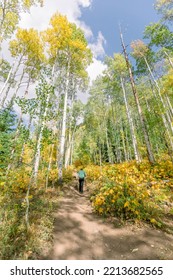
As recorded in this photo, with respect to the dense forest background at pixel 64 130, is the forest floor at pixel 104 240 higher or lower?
lower

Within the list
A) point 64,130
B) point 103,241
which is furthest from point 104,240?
point 64,130

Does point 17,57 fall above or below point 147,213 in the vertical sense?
above

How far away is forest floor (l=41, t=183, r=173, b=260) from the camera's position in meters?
3.49

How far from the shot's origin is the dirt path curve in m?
3.50

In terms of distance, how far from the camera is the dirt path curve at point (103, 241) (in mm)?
3497

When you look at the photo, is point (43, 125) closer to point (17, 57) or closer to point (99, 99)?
point (17, 57)

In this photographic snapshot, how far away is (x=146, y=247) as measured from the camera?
365 centimetres

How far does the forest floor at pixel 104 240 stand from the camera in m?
3.49

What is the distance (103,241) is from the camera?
13.5 feet

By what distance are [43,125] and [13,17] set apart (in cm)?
941

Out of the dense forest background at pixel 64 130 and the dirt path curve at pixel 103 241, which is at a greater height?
the dense forest background at pixel 64 130

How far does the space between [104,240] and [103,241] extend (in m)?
0.05

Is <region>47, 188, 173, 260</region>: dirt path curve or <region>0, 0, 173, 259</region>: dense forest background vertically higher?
<region>0, 0, 173, 259</region>: dense forest background
